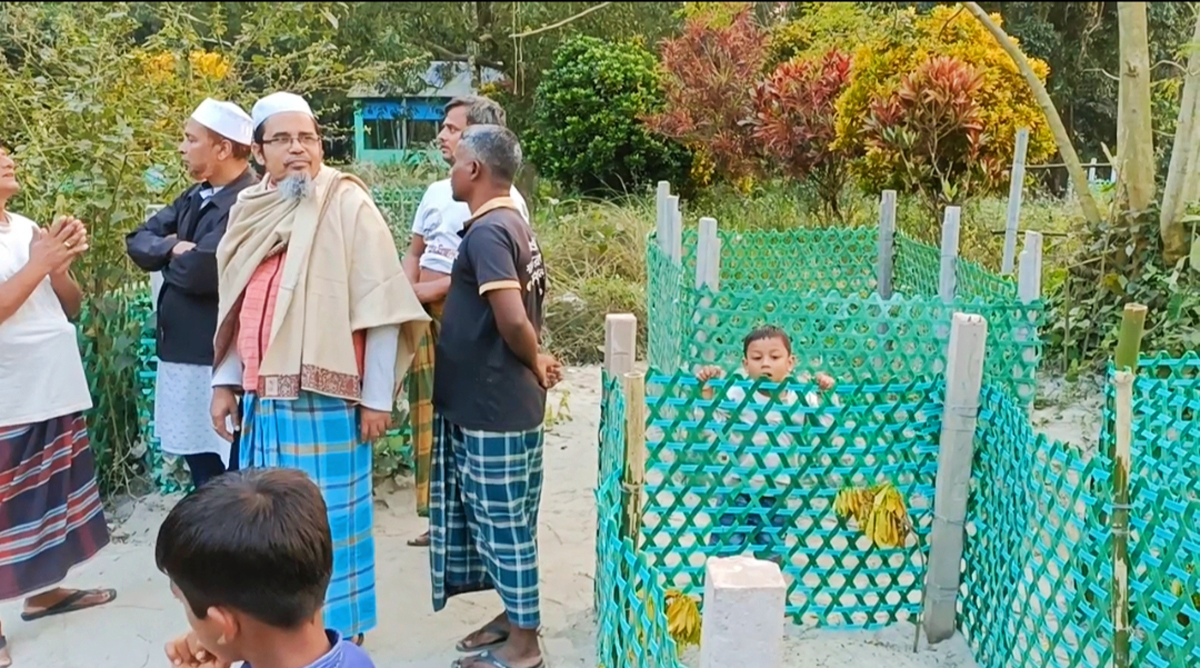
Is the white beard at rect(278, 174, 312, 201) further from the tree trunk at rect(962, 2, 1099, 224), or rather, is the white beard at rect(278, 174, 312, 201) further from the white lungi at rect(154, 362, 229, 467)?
the tree trunk at rect(962, 2, 1099, 224)

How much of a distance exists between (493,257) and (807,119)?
6.72 m

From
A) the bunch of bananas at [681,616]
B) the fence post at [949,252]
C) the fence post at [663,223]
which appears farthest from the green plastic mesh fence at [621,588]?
the fence post at [663,223]

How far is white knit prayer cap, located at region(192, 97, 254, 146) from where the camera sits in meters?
3.27

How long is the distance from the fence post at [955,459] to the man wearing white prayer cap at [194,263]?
227cm

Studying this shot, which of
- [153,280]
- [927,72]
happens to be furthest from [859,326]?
[927,72]

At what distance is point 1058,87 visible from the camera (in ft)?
49.6

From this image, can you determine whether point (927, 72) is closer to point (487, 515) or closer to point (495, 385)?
point (495, 385)

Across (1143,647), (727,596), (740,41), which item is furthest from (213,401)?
(740,41)

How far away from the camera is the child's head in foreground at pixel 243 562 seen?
154 centimetres

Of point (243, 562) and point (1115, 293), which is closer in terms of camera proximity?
point (243, 562)

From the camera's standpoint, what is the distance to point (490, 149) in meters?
2.96

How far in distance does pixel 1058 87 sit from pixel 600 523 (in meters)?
14.8

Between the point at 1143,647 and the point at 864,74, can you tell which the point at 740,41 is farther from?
the point at 1143,647

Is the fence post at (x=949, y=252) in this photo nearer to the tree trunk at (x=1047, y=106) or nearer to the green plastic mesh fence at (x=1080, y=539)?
the tree trunk at (x=1047, y=106)
